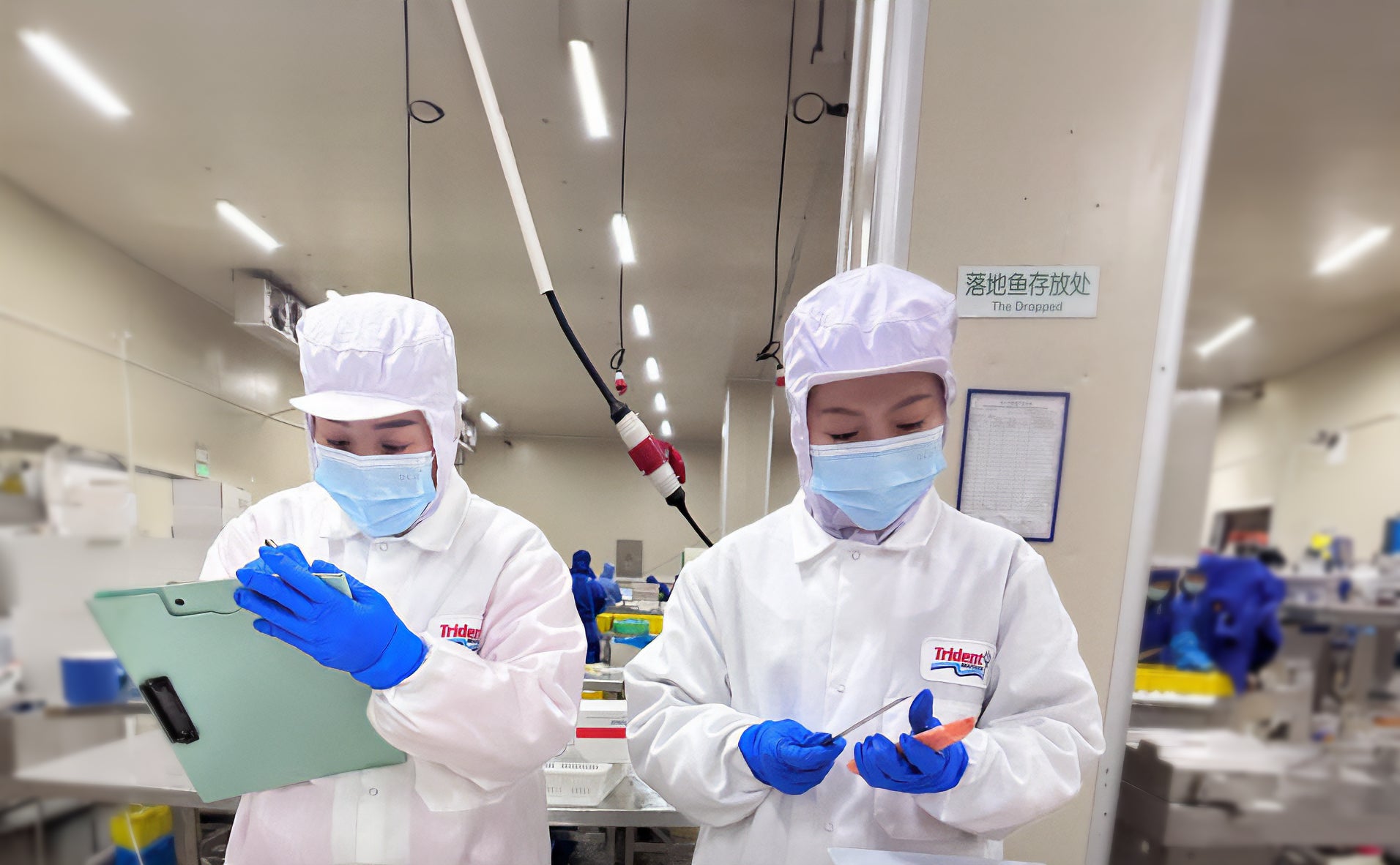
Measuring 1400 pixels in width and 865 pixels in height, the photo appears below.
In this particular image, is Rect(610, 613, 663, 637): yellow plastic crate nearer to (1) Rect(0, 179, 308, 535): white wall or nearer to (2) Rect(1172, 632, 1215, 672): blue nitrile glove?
(1) Rect(0, 179, 308, 535): white wall

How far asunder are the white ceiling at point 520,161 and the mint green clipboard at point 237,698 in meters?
0.50

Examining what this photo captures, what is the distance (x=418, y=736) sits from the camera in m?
0.77

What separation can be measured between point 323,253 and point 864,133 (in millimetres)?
1066

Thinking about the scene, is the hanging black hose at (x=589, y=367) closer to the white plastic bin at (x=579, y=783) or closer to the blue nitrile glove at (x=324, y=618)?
the blue nitrile glove at (x=324, y=618)

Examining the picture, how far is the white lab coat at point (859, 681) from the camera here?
31.0 inches

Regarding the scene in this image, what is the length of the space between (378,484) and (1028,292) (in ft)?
3.62

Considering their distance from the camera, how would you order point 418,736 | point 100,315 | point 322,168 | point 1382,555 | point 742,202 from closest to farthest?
point 1382,555, point 100,315, point 418,736, point 322,168, point 742,202

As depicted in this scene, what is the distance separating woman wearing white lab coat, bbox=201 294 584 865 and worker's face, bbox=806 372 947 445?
0.46 metres

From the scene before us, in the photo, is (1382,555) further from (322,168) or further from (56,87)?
(322,168)

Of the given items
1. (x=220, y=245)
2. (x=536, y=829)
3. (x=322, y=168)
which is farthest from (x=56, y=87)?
(x=536, y=829)

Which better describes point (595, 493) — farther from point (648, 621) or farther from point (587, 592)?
point (648, 621)

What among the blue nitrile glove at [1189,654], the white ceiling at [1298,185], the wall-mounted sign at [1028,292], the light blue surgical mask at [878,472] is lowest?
the light blue surgical mask at [878,472]

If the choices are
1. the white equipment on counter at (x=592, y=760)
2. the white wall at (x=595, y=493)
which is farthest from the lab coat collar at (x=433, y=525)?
the white equipment on counter at (x=592, y=760)

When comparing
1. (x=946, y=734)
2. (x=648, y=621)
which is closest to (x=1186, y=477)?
(x=946, y=734)
